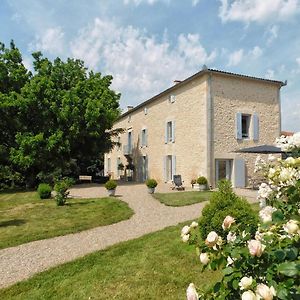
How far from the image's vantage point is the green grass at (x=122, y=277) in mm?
4441

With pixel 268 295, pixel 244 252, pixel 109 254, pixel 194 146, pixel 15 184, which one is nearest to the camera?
pixel 268 295

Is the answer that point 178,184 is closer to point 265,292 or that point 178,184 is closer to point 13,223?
point 13,223

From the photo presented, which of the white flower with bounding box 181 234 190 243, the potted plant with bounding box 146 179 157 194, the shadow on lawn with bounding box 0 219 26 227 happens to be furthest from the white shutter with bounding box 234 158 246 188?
the white flower with bounding box 181 234 190 243

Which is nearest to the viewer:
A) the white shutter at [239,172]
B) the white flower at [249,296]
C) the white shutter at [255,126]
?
the white flower at [249,296]

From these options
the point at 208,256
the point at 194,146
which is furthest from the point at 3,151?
the point at 208,256

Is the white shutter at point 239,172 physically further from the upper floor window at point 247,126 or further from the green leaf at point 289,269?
the green leaf at point 289,269

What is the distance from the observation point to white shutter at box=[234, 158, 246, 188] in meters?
17.7

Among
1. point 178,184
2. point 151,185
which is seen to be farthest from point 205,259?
point 178,184

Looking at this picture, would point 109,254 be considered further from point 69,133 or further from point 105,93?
point 105,93

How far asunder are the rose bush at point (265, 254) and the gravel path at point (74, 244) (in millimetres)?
4311

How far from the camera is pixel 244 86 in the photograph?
18.6m

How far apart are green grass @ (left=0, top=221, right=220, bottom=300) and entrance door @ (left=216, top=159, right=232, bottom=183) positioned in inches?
489

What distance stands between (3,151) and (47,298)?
57.5 feet

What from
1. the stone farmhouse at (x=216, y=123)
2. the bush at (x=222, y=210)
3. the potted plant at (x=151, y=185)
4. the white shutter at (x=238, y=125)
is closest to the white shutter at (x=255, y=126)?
the stone farmhouse at (x=216, y=123)
